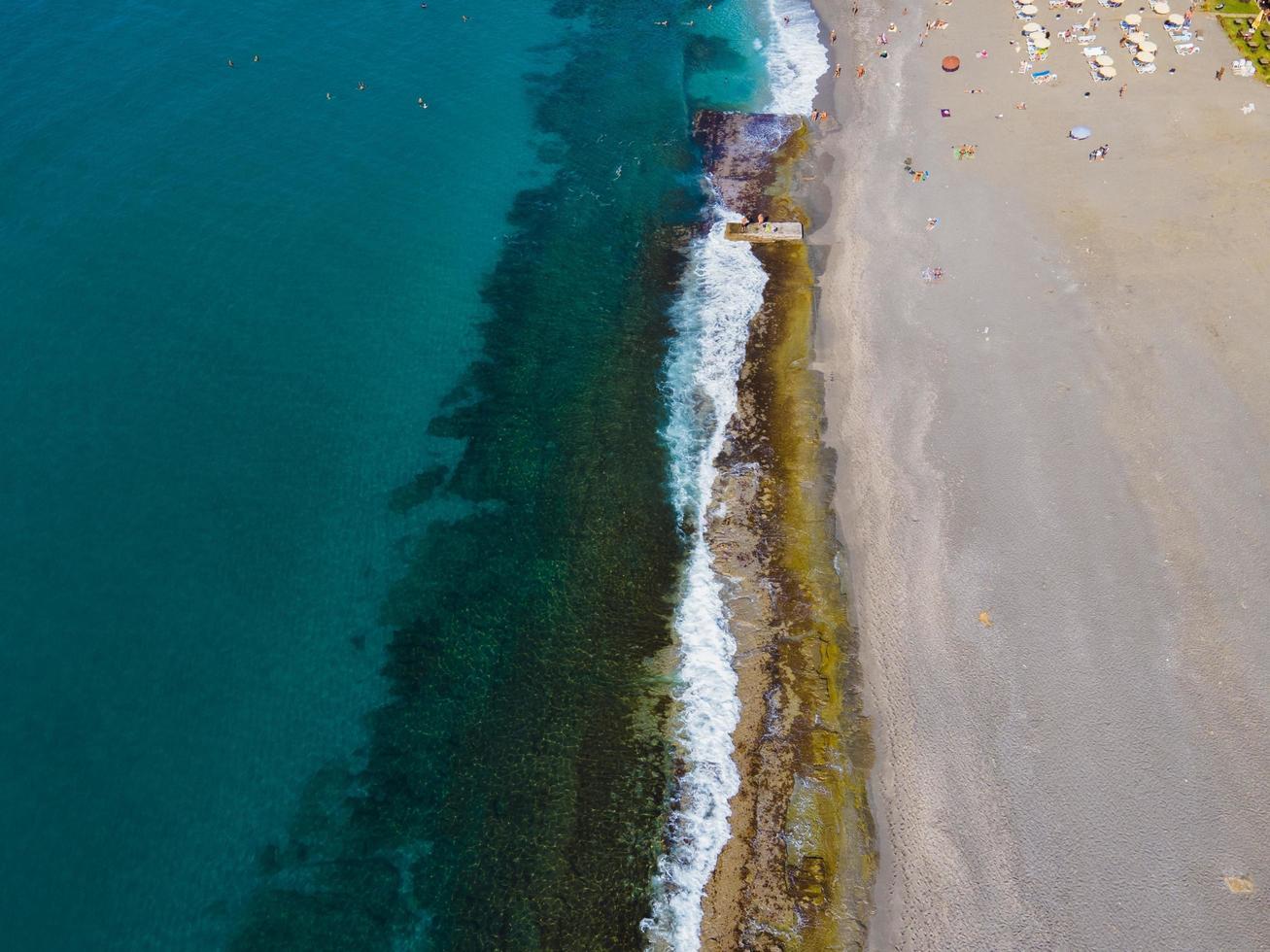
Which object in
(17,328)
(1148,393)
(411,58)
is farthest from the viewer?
(411,58)

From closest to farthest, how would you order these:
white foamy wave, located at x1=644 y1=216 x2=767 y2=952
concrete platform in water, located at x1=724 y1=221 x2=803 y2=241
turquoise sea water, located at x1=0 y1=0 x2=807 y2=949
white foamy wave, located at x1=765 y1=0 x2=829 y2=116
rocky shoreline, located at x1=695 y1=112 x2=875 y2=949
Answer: rocky shoreline, located at x1=695 y1=112 x2=875 y2=949 < white foamy wave, located at x1=644 y1=216 x2=767 y2=952 < turquoise sea water, located at x1=0 y1=0 x2=807 y2=949 < concrete platform in water, located at x1=724 y1=221 x2=803 y2=241 < white foamy wave, located at x1=765 y1=0 x2=829 y2=116

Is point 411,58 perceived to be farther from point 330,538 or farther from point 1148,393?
point 1148,393

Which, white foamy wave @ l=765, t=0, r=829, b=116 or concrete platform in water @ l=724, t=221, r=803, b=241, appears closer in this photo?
concrete platform in water @ l=724, t=221, r=803, b=241

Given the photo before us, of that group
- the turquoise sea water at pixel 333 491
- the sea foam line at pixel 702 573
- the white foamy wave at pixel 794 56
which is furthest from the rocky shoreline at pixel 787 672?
the white foamy wave at pixel 794 56

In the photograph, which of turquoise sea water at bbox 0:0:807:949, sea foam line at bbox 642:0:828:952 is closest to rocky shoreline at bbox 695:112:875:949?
sea foam line at bbox 642:0:828:952

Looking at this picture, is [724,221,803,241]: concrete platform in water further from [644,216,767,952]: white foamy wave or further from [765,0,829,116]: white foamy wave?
[765,0,829,116]: white foamy wave

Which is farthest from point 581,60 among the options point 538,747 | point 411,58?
point 538,747

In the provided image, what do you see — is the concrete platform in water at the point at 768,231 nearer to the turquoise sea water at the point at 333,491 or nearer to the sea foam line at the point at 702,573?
the sea foam line at the point at 702,573

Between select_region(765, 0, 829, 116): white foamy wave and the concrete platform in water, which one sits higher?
select_region(765, 0, 829, 116): white foamy wave
